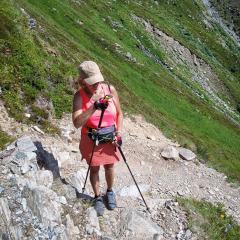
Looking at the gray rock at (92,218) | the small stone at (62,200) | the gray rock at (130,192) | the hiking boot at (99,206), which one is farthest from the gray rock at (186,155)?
the small stone at (62,200)

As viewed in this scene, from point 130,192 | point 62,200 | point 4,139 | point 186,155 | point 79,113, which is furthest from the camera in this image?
point 186,155

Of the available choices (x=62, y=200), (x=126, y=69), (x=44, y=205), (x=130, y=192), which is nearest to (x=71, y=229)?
(x=62, y=200)

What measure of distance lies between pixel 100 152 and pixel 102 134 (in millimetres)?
559

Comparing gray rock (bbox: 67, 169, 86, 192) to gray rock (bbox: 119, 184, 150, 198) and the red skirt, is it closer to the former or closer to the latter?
gray rock (bbox: 119, 184, 150, 198)

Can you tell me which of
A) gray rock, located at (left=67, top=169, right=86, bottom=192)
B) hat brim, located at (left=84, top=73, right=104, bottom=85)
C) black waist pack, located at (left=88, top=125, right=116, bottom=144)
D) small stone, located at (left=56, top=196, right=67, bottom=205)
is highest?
hat brim, located at (left=84, top=73, right=104, bottom=85)

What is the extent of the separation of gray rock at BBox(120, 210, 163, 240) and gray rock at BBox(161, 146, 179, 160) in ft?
22.5

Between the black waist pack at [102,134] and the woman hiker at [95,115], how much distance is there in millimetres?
41

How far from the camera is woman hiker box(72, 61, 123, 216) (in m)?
10.5

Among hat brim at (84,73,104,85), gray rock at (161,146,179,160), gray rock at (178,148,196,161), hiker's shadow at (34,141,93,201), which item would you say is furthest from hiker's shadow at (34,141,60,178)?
gray rock at (178,148,196,161)

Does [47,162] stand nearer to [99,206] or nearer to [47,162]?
[47,162]

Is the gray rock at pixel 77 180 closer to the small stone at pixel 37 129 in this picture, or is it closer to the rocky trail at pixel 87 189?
the rocky trail at pixel 87 189

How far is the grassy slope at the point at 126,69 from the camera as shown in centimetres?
2142

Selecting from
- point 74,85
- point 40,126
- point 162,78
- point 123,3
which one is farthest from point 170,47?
point 40,126

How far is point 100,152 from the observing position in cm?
1159
